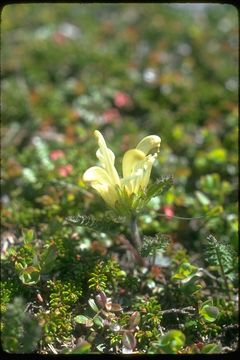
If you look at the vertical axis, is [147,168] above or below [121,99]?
below

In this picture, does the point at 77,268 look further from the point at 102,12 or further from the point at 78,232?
the point at 102,12

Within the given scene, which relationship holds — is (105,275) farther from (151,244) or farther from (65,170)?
(65,170)

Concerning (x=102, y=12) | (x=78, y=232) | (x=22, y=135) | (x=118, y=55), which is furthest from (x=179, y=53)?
(x=78, y=232)

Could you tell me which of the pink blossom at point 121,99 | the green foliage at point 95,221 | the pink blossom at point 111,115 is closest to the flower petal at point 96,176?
the green foliage at point 95,221

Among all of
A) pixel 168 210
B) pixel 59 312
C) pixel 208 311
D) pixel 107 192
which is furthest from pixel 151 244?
pixel 168 210

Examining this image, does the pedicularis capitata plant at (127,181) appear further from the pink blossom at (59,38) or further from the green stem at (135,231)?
the pink blossom at (59,38)

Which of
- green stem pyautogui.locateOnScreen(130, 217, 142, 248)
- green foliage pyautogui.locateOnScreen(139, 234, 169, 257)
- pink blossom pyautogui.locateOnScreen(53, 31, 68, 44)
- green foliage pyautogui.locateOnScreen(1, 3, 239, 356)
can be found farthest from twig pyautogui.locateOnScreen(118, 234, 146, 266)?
pink blossom pyautogui.locateOnScreen(53, 31, 68, 44)

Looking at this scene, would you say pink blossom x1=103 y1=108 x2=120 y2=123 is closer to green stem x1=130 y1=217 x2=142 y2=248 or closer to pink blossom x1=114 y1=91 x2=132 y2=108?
pink blossom x1=114 y1=91 x2=132 y2=108
